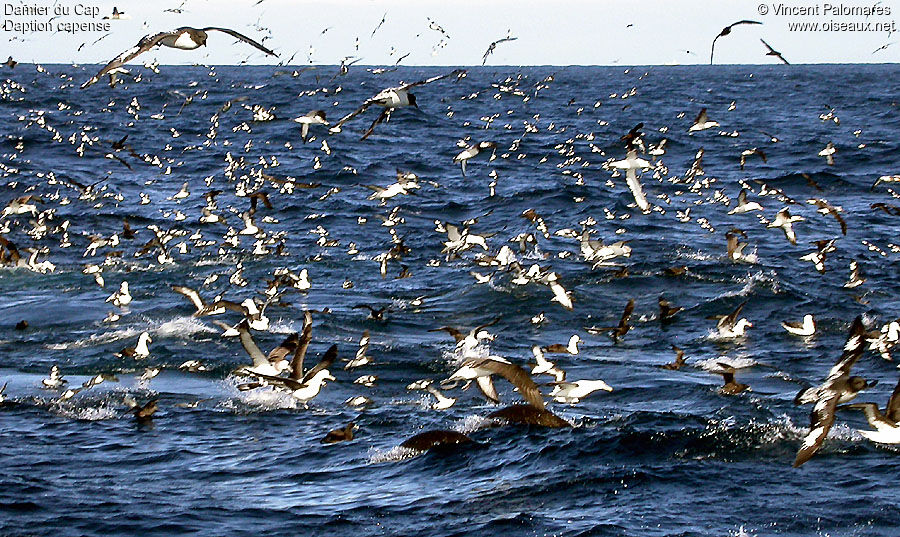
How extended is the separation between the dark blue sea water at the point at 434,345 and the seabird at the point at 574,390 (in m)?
0.16

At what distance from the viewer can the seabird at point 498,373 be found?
12.3 meters

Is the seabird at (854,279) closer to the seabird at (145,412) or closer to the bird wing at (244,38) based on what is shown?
the seabird at (145,412)

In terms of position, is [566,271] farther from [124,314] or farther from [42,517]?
[42,517]

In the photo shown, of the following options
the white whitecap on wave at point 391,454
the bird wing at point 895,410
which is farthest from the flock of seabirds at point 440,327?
the white whitecap on wave at point 391,454

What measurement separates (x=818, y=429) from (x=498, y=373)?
3.34m

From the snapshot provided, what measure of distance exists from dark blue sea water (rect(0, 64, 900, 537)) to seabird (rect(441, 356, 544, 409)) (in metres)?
0.65

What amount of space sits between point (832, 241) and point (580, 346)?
32.7 feet

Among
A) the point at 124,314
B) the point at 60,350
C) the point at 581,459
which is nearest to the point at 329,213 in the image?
the point at 124,314

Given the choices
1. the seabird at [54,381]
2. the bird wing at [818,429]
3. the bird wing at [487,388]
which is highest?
the bird wing at [818,429]

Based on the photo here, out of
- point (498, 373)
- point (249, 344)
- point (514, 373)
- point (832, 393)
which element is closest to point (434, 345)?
point (249, 344)

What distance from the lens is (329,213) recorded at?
3431 cm

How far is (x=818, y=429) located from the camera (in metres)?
11.2

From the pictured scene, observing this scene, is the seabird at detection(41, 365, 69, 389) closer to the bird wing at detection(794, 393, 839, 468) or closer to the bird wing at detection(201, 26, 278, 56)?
the bird wing at detection(201, 26, 278, 56)

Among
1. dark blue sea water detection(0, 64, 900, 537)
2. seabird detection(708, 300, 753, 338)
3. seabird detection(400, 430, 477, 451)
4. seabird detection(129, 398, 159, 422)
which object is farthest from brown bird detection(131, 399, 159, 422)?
seabird detection(708, 300, 753, 338)
